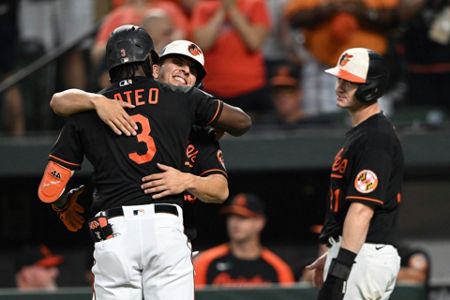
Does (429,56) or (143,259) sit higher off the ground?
(429,56)

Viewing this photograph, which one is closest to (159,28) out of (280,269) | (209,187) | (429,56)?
(280,269)

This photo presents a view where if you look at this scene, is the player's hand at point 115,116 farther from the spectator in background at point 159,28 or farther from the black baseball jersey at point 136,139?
the spectator in background at point 159,28

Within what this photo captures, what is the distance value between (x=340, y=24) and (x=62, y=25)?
2704 mm

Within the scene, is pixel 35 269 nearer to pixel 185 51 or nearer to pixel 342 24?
pixel 342 24

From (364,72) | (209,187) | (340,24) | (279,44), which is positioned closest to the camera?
(209,187)

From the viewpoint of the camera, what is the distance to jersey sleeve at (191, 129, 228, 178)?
5.74 meters

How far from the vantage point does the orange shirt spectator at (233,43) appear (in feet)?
32.1

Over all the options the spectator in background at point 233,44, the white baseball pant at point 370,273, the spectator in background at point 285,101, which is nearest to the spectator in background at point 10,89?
the spectator in background at point 233,44

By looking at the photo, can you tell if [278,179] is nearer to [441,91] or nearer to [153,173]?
[441,91]

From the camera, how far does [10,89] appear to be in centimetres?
1009

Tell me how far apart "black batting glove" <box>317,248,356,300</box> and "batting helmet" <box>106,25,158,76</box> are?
149cm

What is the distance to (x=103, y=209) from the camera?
5449 mm

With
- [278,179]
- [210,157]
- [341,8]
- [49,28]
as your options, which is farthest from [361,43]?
[210,157]

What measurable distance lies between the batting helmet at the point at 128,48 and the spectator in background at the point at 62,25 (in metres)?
4.47
